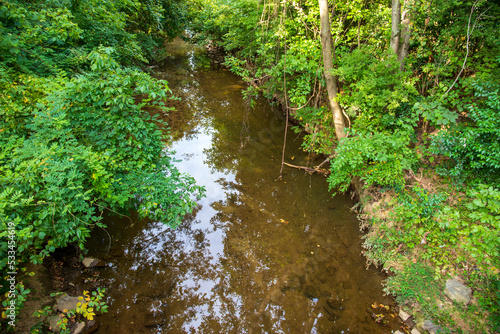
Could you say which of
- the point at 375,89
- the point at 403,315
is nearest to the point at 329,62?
the point at 375,89

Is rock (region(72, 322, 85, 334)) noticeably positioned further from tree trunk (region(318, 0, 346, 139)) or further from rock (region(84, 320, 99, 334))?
tree trunk (region(318, 0, 346, 139))

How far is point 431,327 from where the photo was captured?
3193 mm

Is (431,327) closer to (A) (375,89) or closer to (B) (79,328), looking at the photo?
(A) (375,89)

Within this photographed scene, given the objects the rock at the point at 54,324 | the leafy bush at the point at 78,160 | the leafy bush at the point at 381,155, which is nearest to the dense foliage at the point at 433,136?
the leafy bush at the point at 381,155

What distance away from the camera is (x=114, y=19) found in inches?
228

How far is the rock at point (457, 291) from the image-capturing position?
3.15 meters

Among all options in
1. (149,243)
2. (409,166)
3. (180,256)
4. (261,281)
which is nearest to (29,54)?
(149,243)

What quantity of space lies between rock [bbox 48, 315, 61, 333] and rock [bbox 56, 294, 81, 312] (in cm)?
12

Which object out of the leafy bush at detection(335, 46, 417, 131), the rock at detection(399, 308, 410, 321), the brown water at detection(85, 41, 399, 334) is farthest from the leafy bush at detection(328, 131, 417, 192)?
the rock at detection(399, 308, 410, 321)

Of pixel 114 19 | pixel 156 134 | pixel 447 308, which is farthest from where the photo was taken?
pixel 114 19

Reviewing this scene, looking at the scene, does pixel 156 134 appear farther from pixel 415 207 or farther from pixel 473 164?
pixel 473 164

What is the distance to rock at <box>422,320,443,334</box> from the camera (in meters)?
3.14

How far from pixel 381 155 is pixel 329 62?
245 centimetres

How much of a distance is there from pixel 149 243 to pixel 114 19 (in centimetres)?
552
